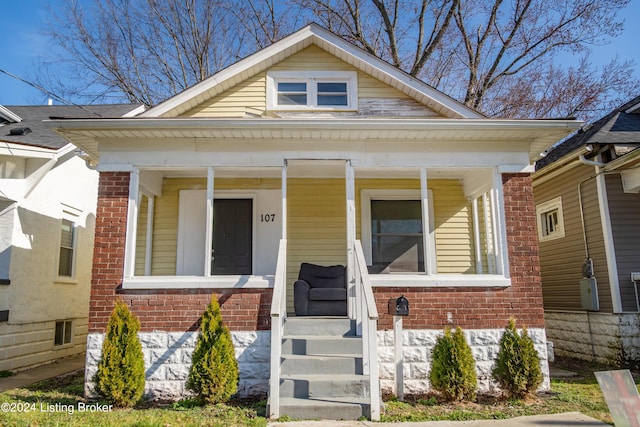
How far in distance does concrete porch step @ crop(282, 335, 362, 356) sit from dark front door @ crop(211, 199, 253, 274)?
7.88 feet

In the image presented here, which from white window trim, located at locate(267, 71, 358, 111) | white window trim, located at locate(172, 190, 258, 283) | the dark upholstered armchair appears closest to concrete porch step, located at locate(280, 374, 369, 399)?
the dark upholstered armchair

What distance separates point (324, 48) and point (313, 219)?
296cm

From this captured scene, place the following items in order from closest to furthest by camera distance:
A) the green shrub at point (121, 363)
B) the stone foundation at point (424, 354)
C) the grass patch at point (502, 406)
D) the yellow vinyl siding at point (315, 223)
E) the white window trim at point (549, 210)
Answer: the grass patch at point (502, 406) → the green shrub at point (121, 363) → the stone foundation at point (424, 354) → the yellow vinyl siding at point (315, 223) → the white window trim at point (549, 210)

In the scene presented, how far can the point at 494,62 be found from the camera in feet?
51.8

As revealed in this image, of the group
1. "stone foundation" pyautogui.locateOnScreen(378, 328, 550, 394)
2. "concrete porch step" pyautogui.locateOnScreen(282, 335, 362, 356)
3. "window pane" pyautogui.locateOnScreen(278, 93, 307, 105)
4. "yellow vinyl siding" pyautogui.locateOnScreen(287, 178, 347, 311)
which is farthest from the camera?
"window pane" pyautogui.locateOnScreen(278, 93, 307, 105)

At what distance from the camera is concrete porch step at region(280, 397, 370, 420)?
488 centimetres

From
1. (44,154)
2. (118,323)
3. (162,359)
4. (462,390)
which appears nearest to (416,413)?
(462,390)

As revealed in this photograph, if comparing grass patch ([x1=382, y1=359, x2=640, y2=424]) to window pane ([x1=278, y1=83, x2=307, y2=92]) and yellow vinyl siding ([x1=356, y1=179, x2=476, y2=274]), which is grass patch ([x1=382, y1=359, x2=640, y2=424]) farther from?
window pane ([x1=278, y1=83, x2=307, y2=92])

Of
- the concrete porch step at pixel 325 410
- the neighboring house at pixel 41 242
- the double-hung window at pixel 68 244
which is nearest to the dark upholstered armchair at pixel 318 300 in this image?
the concrete porch step at pixel 325 410

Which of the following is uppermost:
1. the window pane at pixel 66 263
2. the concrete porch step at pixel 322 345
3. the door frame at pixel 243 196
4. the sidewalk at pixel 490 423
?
the door frame at pixel 243 196

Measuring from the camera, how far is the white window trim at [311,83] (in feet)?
26.2

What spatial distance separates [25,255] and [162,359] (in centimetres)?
384

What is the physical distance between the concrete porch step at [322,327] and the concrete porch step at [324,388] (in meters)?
0.88

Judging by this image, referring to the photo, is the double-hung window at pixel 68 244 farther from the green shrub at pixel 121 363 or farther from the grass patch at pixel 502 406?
the grass patch at pixel 502 406
